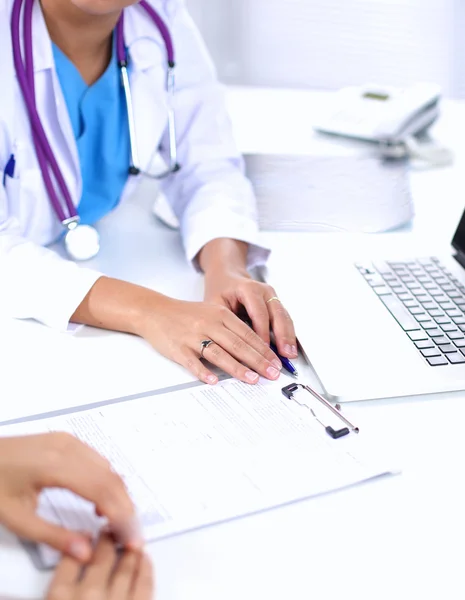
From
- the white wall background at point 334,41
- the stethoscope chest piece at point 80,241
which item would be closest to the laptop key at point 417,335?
the stethoscope chest piece at point 80,241

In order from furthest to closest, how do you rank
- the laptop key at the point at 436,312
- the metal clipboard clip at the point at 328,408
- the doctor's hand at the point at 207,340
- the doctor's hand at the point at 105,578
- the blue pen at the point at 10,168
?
the blue pen at the point at 10,168
the laptop key at the point at 436,312
the doctor's hand at the point at 207,340
the metal clipboard clip at the point at 328,408
the doctor's hand at the point at 105,578

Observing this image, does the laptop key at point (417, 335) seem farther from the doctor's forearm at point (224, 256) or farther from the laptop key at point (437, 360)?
the doctor's forearm at point (224, 256)

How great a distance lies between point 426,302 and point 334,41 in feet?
5.23

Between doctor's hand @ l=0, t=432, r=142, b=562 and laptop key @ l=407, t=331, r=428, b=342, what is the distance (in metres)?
0.43

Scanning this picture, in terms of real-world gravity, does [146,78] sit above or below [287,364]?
above

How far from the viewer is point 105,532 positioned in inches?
24.1

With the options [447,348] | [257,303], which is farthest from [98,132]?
[447,348]

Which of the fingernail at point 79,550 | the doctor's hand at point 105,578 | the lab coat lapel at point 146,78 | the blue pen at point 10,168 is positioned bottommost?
the doctor's hand at point 105,578

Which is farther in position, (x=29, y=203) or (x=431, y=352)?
(x=29, y=203)

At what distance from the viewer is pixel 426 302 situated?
0.98 metres

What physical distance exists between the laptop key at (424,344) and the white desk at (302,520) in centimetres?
7

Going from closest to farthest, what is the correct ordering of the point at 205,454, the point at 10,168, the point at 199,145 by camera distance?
the point at 205,454 < the point at 10,168 < the point at 199,145

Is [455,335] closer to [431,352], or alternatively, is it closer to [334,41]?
[431,352]

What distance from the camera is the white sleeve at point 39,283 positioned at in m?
0.95
